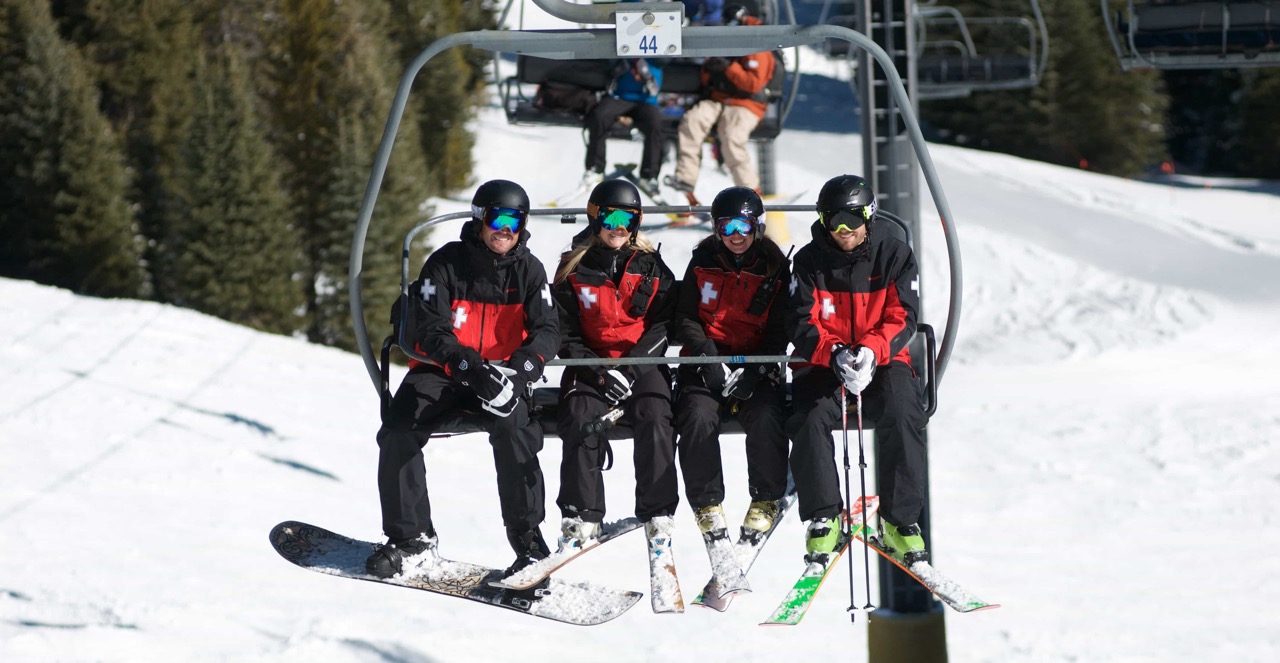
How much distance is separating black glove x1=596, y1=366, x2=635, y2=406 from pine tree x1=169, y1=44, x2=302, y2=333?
20136 millimetres

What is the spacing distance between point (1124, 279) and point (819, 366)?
1772 cm

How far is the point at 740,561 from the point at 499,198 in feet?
4.77

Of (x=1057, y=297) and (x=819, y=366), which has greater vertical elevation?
(x=819, y=366)

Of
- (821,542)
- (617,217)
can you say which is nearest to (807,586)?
(821,542)

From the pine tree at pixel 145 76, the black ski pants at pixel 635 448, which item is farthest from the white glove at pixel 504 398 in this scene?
the pine tree at pixel 145 76

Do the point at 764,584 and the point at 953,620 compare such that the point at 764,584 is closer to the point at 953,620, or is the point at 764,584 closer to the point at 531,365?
the point at 953,620

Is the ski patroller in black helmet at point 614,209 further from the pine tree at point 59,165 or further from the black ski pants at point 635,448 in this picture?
the pine tree at point 59,165

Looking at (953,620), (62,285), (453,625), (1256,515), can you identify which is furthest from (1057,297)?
(62,285)

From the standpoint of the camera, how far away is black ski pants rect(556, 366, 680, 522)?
15.6 ft

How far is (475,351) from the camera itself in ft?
15.3

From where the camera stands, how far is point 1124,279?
21188mm

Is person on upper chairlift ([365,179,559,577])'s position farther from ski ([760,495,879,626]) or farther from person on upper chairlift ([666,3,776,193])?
person on upper chairlift ([666,3,776,193])

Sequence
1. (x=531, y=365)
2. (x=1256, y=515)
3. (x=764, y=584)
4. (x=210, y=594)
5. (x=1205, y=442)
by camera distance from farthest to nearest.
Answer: (x=1205, y=442) → (x=1256, y=515) → (x=764, y=584) → (x=210, y=594) → (x=531, y=365)

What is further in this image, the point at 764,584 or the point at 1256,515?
the point at 1256,515
